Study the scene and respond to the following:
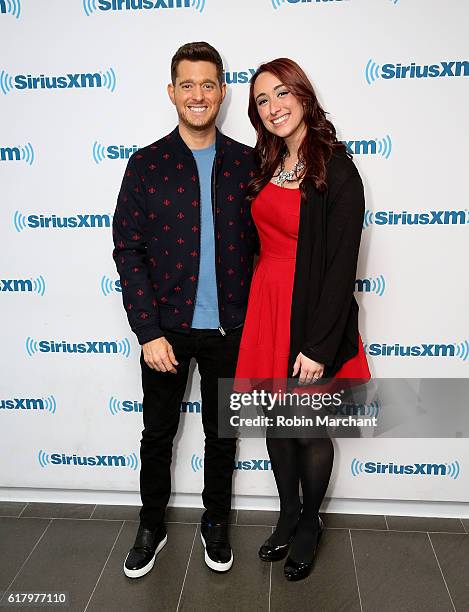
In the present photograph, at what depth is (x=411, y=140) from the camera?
202 cm

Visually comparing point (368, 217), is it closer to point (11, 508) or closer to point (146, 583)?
point (146, 583)

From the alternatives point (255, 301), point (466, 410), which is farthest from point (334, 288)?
point (466, 410)

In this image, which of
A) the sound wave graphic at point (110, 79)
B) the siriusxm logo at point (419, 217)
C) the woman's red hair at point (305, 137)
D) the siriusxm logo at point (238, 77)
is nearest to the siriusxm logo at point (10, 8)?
the sound wave graphic at point (110, 79)

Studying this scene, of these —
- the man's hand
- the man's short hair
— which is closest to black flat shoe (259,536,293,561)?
the man's hand

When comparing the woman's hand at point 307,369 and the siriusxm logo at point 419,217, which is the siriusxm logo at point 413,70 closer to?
the siriusxm logo at point 419,217

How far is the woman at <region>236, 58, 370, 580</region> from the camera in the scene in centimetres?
172

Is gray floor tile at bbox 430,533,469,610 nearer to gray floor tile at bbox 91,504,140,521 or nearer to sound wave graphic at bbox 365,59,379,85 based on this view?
gray floor tile at bbox 91,504,140,521

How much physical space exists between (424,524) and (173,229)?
1.49 metres

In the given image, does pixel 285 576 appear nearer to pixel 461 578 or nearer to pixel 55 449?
pixel 461 578

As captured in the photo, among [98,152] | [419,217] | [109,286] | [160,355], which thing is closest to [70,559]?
[160,355]

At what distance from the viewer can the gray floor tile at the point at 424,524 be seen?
232cm

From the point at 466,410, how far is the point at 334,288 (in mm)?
906

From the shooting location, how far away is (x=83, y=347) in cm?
232

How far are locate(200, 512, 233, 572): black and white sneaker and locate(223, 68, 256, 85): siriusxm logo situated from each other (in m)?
1.52
